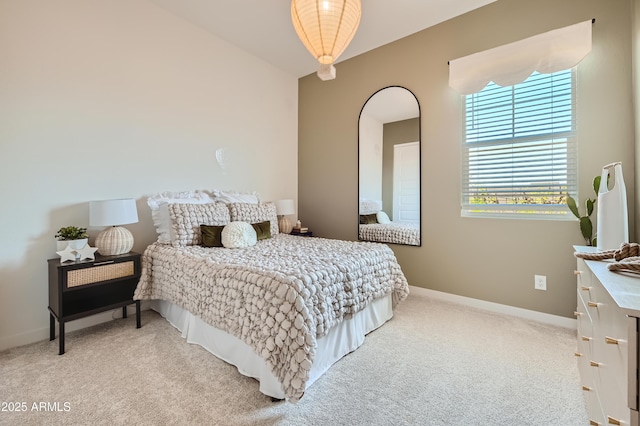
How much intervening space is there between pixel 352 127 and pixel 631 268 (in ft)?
9.86

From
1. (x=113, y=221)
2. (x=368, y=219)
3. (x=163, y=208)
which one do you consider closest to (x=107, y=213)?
(x=113, y=221)

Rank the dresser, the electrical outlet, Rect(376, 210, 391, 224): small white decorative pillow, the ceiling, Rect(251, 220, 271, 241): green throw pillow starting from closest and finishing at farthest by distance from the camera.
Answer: the dresser
the electrical outlet
the ceiling
Rect(251, 220, 271, 241): green throw pillow
Rect(376, 210, 391, 224): small white decorative pillow

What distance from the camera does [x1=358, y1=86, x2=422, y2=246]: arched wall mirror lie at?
313 centimetres

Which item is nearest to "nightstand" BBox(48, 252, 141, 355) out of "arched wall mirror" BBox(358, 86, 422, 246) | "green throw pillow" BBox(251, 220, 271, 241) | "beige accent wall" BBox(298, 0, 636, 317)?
"green throw pillow" BBox(251, 220, 271, 241)

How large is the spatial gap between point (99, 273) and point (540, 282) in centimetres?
365

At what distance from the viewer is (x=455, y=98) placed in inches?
112

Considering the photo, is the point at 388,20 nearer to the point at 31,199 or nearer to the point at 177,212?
the point at 177,212

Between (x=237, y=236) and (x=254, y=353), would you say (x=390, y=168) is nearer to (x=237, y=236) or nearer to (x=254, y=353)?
(x=237, y=236)

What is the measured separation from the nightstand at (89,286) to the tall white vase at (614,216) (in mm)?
→ 3221

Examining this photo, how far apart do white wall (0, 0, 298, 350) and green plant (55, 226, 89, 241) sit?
0.14 meters

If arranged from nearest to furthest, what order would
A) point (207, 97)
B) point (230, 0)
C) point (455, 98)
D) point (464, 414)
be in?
point (464, 414), point (230, 0), point (455, 98), point (207, 97)

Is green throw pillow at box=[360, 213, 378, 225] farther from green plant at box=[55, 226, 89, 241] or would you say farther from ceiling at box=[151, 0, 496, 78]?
green plant at box=[55, 226, 89, 241]

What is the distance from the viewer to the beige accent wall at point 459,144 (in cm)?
216

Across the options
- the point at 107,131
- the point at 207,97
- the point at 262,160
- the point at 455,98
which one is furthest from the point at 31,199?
the point at 455,98
